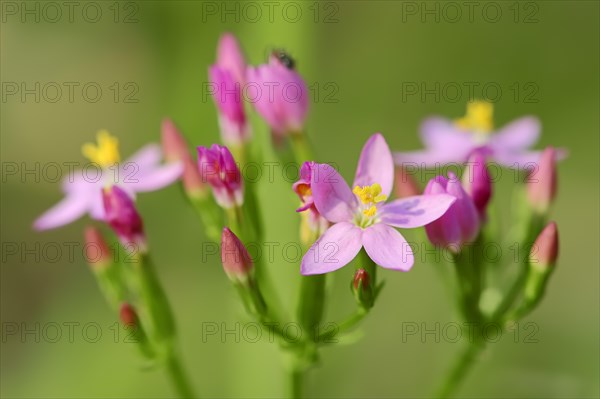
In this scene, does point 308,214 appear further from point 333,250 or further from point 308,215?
point 333,250

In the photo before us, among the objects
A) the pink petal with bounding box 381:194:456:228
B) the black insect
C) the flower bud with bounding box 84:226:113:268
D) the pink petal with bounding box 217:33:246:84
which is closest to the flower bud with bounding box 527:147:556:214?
the pink petal with bounding box 381:194:456:228

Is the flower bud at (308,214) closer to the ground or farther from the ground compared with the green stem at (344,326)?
farther from the ground

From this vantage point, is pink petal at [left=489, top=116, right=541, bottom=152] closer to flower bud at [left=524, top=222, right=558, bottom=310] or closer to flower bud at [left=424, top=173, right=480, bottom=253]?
flower bud at [left=524, top=222, right=558, bottom=310]

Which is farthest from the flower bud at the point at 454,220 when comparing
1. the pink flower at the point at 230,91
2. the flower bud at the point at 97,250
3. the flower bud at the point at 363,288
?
the flower bud at the point at 97,250

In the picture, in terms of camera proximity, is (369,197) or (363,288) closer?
(363,288)

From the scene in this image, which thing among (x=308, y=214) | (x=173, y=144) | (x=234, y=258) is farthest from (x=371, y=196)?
(x=173, y=144)

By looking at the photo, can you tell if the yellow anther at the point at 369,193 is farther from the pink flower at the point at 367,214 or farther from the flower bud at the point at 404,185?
the flower bud at the point at 404,185
